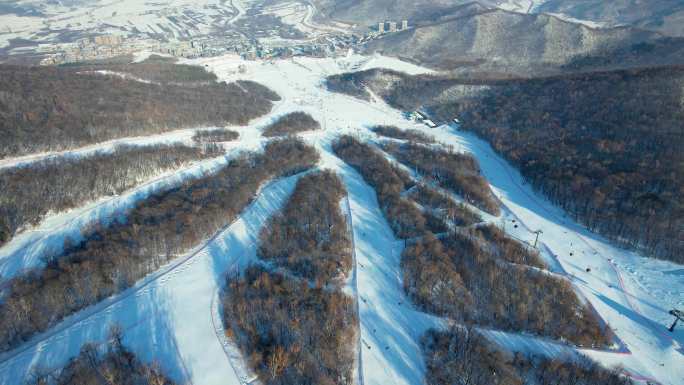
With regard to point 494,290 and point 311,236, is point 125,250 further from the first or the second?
point 494,290

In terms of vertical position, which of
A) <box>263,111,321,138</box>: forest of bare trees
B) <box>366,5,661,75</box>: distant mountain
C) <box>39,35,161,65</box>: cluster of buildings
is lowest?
<box>263,111,321,138</box>: forest of bare trees

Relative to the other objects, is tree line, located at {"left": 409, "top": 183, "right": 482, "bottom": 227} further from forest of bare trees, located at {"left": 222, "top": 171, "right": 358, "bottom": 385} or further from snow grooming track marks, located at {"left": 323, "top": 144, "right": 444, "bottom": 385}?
forest of bare trees, located at {"left": 222, "top": 171, "right": 358, "bottom": 385}

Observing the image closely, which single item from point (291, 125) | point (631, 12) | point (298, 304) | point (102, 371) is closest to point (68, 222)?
point (102, 371)

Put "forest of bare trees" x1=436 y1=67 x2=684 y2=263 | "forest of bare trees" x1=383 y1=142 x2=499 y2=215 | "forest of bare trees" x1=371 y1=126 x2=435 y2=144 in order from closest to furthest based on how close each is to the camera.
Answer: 1. "forest of bare trees" x1=436 y1=67 x2=684 y2=263
2. "forest of bare trees" x1=383 y1=142 x2=499 y2=215
3. "forest of bare trees" x1=371 y1=126 x2=435 y2=144

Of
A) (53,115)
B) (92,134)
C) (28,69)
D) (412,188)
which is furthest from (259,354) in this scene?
(28,69)

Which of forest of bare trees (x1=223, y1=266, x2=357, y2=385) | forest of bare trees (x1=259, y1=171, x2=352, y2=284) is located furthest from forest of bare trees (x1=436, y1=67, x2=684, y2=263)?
forest of bare trees (x1=223, y1=266, x2=357, y2=385)

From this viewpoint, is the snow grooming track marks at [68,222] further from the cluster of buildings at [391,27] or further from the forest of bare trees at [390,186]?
the cluster of buildings at [391,27]

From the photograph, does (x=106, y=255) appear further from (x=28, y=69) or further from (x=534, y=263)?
(x=28, y=69)
